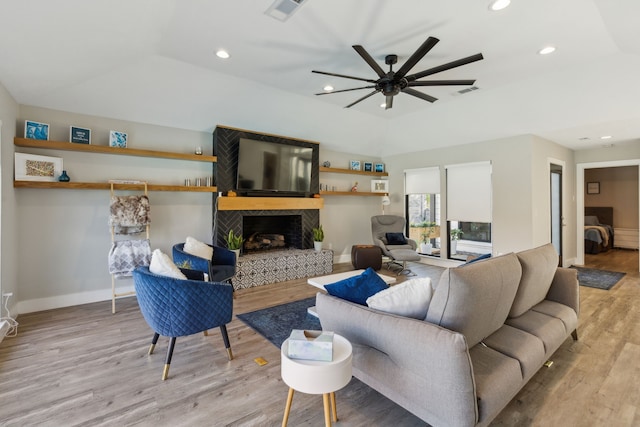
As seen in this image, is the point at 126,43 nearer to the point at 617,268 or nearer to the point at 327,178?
the point at 327,178

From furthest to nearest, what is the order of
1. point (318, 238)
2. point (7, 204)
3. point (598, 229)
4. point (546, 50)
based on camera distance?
point (598, 229), point (318, 238), point (546, 50), point (7, 204)

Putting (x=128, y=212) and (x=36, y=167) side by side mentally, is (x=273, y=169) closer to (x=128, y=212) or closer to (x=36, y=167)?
(x=128, y=212)

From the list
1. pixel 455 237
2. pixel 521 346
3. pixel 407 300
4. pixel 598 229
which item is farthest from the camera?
pixel 598 229

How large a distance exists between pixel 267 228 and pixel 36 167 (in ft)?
11.7

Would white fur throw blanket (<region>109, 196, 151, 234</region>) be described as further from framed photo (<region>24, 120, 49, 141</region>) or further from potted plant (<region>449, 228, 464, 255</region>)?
potted plant (<region>449, 228, 464, 255</region>)

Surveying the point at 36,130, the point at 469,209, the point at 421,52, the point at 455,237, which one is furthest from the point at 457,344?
the point at 455,237

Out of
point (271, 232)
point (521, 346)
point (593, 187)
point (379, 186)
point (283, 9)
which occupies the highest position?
point (283, 9)

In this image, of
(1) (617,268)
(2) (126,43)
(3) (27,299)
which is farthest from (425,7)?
(1) (617,268)

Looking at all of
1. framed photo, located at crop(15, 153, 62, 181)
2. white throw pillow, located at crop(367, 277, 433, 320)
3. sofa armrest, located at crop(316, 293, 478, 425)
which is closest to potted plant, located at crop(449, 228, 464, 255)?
white throw pillow, located at crop(367, 277, 433, 320)

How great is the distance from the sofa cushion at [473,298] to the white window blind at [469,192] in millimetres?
4310

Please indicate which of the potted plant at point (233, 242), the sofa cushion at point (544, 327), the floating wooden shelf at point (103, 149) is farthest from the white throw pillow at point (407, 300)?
the floating wooden shelf at point (103, 149)

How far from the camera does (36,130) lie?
371 centimetres

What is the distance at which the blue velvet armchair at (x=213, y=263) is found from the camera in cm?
372

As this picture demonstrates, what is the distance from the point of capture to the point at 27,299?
3.76m
